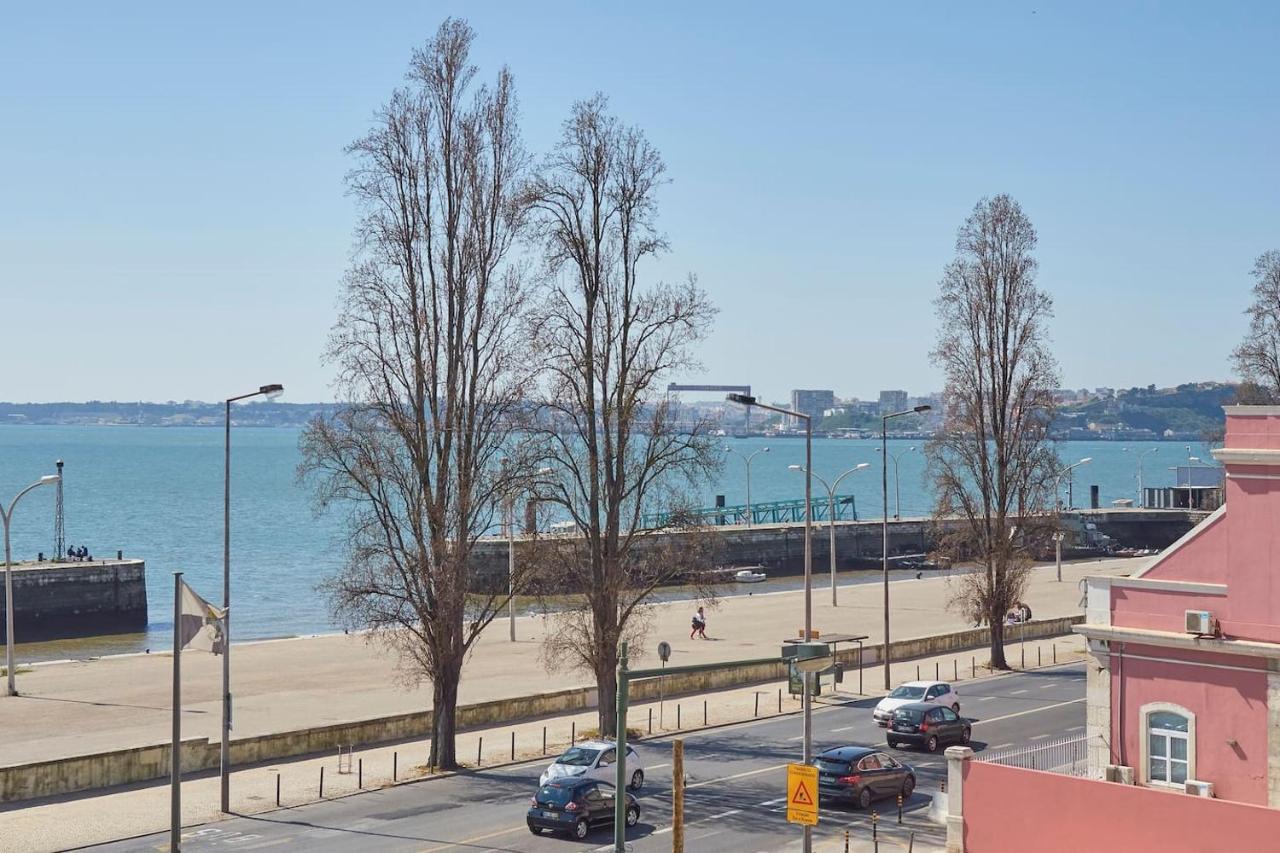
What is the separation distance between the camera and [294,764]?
127 feet

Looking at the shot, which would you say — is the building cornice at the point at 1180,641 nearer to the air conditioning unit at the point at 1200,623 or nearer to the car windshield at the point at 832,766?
the air conditioning unit at the point at 1200,623

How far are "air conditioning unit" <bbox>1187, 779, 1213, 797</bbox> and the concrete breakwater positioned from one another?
226 feet

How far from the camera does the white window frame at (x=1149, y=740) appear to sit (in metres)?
27.7

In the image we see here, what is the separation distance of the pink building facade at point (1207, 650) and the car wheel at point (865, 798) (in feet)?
20.1

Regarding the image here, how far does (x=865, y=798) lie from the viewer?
33594mm

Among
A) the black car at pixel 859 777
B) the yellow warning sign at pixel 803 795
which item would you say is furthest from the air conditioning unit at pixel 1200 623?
the black car at pixel 859 777

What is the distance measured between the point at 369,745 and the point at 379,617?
5307 millimetres

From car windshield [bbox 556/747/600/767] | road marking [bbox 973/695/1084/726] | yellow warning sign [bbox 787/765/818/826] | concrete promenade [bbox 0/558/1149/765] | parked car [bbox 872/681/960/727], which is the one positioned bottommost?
concrete promenade [bbox 0/558/1149/765]

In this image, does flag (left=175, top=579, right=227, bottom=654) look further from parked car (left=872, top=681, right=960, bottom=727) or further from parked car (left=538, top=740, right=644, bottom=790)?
parked car (left=872, top=681, right=960, bottom=727)

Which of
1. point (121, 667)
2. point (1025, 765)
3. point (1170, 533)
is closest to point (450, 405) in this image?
point (1025, 765)

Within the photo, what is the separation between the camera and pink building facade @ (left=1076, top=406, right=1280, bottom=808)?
26641mm

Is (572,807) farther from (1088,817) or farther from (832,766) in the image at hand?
(1088,817)

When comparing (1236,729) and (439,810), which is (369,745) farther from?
(1236,729)

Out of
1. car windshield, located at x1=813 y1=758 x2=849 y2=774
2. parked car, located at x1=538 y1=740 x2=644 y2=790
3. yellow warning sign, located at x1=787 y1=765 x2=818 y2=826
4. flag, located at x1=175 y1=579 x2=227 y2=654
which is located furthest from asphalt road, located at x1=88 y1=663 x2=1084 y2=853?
yellow warning sign, located at x1=787 y1=765 x2=818 y2=826
